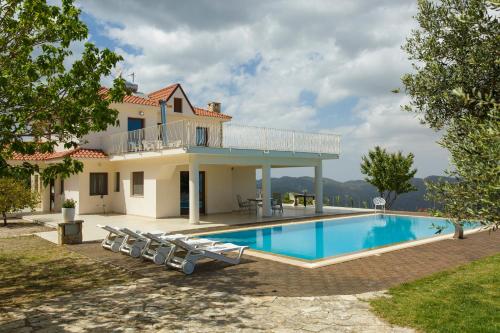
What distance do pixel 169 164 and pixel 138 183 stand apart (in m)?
3.51

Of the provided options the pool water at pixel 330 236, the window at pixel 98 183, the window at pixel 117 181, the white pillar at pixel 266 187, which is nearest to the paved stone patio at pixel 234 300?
the pool water at pixel 330 236

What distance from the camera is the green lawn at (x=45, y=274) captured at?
24.5ft

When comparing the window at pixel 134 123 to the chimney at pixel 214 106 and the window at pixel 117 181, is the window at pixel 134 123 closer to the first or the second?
the window at pixel 117 181

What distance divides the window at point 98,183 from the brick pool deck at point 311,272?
12.2 m

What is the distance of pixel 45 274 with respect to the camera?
29.5 ft

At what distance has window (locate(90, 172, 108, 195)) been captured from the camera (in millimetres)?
23062

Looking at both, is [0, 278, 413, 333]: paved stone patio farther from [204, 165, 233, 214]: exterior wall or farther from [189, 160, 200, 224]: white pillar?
[204, 165, 233, 214]: exterior wall

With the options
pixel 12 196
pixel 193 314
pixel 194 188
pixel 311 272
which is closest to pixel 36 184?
pixel 12 196

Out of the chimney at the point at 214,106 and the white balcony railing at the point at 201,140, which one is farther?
the chimney at the point at 214,106

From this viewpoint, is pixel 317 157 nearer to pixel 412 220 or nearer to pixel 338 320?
pixel 412 220

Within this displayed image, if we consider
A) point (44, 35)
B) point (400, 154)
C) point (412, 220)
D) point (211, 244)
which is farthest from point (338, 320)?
point (400, 154)

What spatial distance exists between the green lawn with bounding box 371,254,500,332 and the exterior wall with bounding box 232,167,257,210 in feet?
54.5

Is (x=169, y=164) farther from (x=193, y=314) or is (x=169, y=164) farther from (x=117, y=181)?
(x=193, y=314)

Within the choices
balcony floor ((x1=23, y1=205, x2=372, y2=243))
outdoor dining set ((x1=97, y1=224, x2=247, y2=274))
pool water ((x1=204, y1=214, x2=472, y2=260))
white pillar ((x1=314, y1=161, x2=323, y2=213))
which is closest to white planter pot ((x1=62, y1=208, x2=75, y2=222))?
balcony floor ((x1=23, y1=205, x2=372, y2=243))
